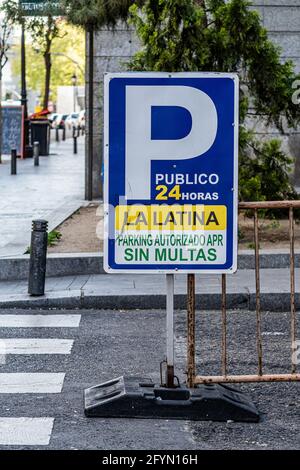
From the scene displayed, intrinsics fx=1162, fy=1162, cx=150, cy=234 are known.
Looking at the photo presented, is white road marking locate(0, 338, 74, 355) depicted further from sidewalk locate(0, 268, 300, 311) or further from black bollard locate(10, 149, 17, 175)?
black bollard locate(10, 149, 17, 175)

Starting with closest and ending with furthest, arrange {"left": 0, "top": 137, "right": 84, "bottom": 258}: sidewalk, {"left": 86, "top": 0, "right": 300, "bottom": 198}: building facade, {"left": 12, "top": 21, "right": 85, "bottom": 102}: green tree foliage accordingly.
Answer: {"left": 0, "top": 137, "right": 84, "bottom": 258}: sidewalk
{"left": 86, "top": 0, "right": 300, "bottom": 198}: building facade
{"left": 12, "top": 21, "right": 85, "bottom": 102}: green tree foliage

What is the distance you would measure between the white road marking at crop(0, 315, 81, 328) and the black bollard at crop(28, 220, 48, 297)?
0.63 m

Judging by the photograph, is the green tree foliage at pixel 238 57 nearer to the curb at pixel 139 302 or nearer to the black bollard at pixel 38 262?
the curb at pixel 139 302

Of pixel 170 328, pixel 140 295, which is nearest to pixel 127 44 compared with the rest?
pixel 140 295

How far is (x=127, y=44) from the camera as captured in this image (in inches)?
843

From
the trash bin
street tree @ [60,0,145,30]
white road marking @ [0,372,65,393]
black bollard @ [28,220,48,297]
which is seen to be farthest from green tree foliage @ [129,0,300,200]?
the trash bin

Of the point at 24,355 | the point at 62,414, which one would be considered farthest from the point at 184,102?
the point at 24,355

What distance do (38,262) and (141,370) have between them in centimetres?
327

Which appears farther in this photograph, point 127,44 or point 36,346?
point 127,44

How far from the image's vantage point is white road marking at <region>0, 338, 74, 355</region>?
362 inches

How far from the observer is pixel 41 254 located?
1155 cm

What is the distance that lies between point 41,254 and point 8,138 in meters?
25.1

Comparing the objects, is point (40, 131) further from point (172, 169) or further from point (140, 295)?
point (172, 169)

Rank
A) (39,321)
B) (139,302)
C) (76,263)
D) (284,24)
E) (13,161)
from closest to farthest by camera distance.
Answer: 1. (39,321)
2. (139,302)
3. (76,263)
4. (284,24)
5. (13,161)
